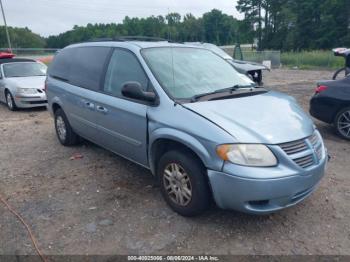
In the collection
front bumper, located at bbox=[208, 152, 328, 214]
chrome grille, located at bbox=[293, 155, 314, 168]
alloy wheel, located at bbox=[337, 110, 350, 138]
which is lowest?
alloy wheel, located at bbox=[337, 110, 350, 138]

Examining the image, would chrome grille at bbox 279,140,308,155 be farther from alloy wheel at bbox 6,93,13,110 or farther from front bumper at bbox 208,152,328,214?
alloy wheel at bbox 6,93,13,110

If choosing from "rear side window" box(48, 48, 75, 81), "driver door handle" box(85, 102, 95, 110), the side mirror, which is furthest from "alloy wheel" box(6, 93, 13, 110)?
the side mirror

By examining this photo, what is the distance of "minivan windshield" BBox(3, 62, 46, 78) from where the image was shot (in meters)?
10.7

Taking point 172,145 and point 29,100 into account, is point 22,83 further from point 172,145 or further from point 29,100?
point 172,145

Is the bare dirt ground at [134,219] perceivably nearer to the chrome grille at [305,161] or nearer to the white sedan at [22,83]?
the chrome grille at [305,161]

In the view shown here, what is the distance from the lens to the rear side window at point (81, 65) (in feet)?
15.3

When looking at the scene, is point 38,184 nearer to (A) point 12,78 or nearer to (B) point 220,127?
(B) point 220,127

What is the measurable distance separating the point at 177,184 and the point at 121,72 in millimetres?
1690

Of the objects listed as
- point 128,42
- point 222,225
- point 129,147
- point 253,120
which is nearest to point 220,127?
point 253,120

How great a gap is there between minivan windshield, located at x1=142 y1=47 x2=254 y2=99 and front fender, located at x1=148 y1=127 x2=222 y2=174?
1.42ft

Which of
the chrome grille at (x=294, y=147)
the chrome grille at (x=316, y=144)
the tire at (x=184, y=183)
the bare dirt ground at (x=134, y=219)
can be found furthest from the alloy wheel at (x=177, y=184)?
the chrome grille at (x=316, y=144)

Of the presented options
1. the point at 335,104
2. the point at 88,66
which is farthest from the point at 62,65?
the point at 335,104

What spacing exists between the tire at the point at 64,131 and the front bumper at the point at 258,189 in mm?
3501

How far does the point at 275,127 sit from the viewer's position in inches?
125
